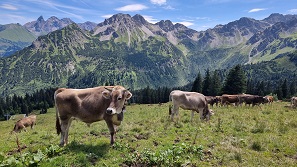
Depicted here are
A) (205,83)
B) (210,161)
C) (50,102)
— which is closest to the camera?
(210,161)

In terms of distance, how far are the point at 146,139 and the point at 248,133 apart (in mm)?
7273

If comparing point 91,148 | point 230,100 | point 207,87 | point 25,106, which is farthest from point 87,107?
point 25,106

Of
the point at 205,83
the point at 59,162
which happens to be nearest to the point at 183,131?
the point at 59,162

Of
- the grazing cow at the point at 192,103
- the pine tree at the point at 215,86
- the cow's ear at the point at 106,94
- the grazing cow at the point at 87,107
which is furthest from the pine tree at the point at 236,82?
the cow's ear at the point at 106,94

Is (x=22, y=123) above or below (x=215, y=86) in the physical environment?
below

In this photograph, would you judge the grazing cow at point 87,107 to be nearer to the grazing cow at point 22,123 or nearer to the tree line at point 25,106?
the grazing cow at point 22,123

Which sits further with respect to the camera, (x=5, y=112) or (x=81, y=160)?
(x=5, y=112)

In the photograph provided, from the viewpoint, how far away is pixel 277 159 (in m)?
10.5

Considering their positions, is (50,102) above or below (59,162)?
below

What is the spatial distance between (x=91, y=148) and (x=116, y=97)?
119 inches

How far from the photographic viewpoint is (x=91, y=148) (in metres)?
11.2

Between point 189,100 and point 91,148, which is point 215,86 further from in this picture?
point 91,148

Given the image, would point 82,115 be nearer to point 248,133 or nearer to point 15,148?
point 15,148

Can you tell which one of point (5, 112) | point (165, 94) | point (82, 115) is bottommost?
point (5, 112)
